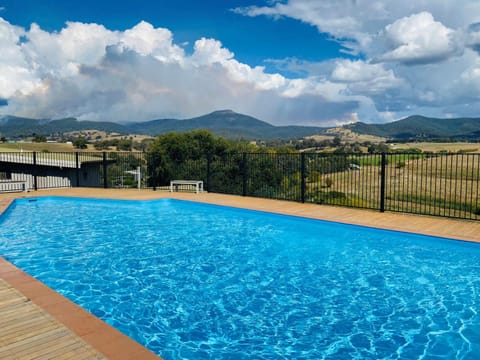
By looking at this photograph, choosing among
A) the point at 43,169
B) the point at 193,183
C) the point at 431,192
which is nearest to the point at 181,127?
the point at 43,169

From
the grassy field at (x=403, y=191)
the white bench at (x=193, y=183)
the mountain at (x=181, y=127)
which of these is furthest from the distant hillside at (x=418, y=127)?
the white bench at (x=193, y=183)

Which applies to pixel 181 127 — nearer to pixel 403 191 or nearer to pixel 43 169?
pixel 43 169

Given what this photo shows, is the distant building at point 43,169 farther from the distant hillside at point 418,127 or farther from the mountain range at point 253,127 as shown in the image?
the distant hillside at point 418,127

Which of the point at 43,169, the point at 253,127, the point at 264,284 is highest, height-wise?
the point at 253,127

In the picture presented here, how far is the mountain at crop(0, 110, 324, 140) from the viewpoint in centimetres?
8439

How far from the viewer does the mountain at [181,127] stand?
84387mm

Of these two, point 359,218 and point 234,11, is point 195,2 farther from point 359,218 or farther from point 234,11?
point 359,218

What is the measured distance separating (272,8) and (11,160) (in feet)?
49.1

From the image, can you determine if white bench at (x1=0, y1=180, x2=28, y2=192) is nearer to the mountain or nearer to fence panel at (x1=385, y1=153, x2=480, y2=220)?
fence panel at (x1=385, y1=153, x2=480, y2=220)

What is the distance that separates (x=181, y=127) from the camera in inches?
4400

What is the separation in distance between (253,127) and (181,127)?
77.2 feet

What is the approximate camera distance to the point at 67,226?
8570mm

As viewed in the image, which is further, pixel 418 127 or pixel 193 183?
pixel 418 127

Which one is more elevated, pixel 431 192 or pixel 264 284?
pixel 264 284
